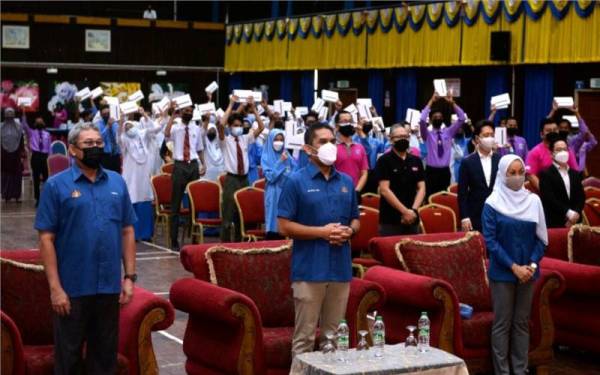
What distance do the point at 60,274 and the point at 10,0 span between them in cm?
2595

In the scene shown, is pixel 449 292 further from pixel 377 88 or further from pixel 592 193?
pixel 377 88

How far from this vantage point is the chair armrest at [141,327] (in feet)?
20.3

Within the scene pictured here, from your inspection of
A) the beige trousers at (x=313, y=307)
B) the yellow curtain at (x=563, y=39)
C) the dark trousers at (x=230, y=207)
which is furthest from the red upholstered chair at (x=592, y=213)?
the yellow curtain at (x=563, y=39)

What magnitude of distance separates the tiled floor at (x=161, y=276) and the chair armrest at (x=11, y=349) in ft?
5.80

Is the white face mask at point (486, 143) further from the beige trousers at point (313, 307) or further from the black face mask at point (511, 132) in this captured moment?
the black face mask at point (511, 132)

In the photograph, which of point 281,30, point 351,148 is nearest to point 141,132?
point 351,148

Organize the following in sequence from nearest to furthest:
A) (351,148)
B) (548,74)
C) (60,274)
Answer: (60,274), (351,148), (548,74)

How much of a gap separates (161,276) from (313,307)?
18.2 ft

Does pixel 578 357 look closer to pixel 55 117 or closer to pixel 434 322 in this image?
pixel 434 322

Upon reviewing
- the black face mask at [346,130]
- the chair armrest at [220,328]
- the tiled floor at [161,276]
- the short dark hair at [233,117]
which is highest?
the short dark hair at [233,117]

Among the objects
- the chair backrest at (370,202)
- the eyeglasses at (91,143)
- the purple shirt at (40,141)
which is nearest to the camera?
the eyeglasses at (91,143)

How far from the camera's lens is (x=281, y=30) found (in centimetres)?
2738

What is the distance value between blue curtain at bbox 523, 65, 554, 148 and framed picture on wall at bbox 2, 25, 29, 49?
13.8 metres

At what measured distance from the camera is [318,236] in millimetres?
6238
